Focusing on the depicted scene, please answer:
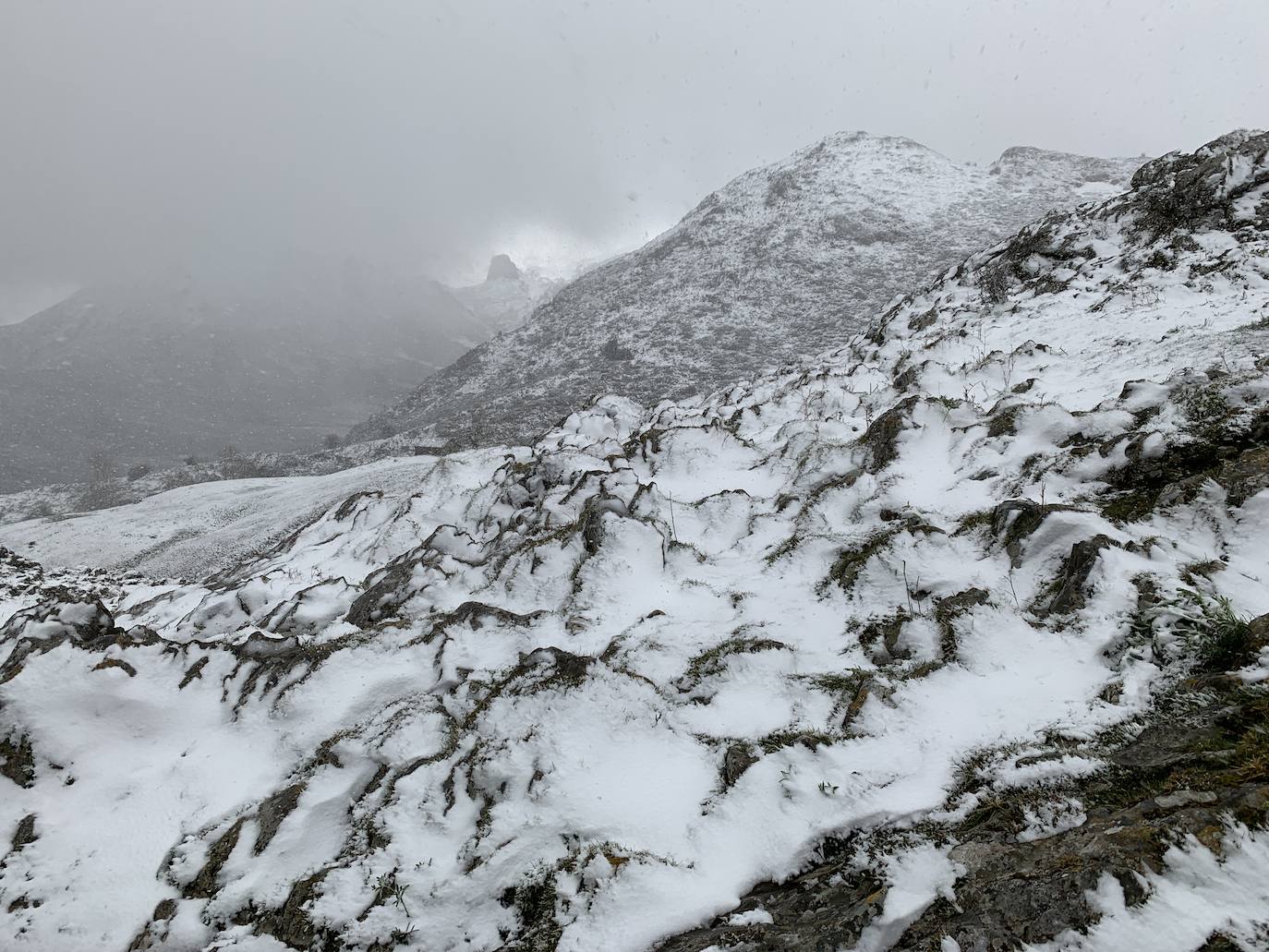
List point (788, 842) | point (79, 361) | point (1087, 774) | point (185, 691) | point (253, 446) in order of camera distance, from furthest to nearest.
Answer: point (79, 361) → point (253, 446) → point (185, 691) → point (788, 842) → point (1087, 774)

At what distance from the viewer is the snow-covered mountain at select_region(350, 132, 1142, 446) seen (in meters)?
51.2

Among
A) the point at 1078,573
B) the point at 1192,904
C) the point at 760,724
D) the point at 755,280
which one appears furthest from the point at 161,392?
the point at 1192,904

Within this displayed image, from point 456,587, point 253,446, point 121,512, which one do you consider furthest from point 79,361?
point 456,587

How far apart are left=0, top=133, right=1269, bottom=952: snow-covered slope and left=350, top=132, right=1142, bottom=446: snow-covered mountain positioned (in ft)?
115

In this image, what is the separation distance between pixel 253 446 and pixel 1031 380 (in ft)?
451

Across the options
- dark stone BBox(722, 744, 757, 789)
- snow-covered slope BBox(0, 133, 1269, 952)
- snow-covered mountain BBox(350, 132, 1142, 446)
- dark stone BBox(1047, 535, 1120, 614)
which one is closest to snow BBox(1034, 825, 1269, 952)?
snow-covered slope BBox(0, 133, 1269, 952)

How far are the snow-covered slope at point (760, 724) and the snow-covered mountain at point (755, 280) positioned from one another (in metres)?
35.1

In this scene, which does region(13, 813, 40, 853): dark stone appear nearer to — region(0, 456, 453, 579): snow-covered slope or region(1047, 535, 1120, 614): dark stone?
region(1047, 535, 1120, 614): dark stone

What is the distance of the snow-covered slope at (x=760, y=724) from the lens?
3.12 metres

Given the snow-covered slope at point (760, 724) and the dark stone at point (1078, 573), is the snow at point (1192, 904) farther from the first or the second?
the dark stone at point (1078, 573)

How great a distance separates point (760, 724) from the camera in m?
5.40

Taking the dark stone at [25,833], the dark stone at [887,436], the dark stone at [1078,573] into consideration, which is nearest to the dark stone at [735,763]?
the dark stone at [1078,573]

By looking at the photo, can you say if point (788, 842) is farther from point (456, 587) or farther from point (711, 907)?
point (456, 587)

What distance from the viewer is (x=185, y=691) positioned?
7285mm
